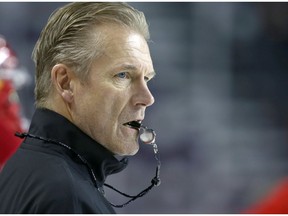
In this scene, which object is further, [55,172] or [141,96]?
[141,96]

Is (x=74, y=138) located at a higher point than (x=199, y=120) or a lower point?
lower

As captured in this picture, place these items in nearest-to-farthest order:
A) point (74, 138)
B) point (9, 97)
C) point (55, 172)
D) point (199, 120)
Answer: point (55, 172) → point (74, 138) → point (9, 97) → point (199, 120)

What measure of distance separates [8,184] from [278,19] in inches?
95.8

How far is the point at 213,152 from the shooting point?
9.95 feet

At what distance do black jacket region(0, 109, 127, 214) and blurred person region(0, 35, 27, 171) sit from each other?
1.52 metres

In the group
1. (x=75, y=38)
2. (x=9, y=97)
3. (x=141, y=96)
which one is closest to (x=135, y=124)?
(x=141, y=96)

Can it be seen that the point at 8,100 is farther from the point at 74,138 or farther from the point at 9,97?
the point at 74,138

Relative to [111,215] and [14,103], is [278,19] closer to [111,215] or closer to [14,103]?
[14,103]

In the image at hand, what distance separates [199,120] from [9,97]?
882 millimetres

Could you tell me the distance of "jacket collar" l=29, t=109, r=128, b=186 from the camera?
0.97 metres

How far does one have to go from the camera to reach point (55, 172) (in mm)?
868

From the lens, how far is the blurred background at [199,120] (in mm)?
2984

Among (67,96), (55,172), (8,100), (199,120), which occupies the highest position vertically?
(199,120)

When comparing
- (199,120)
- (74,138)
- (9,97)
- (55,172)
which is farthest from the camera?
(199,120)
